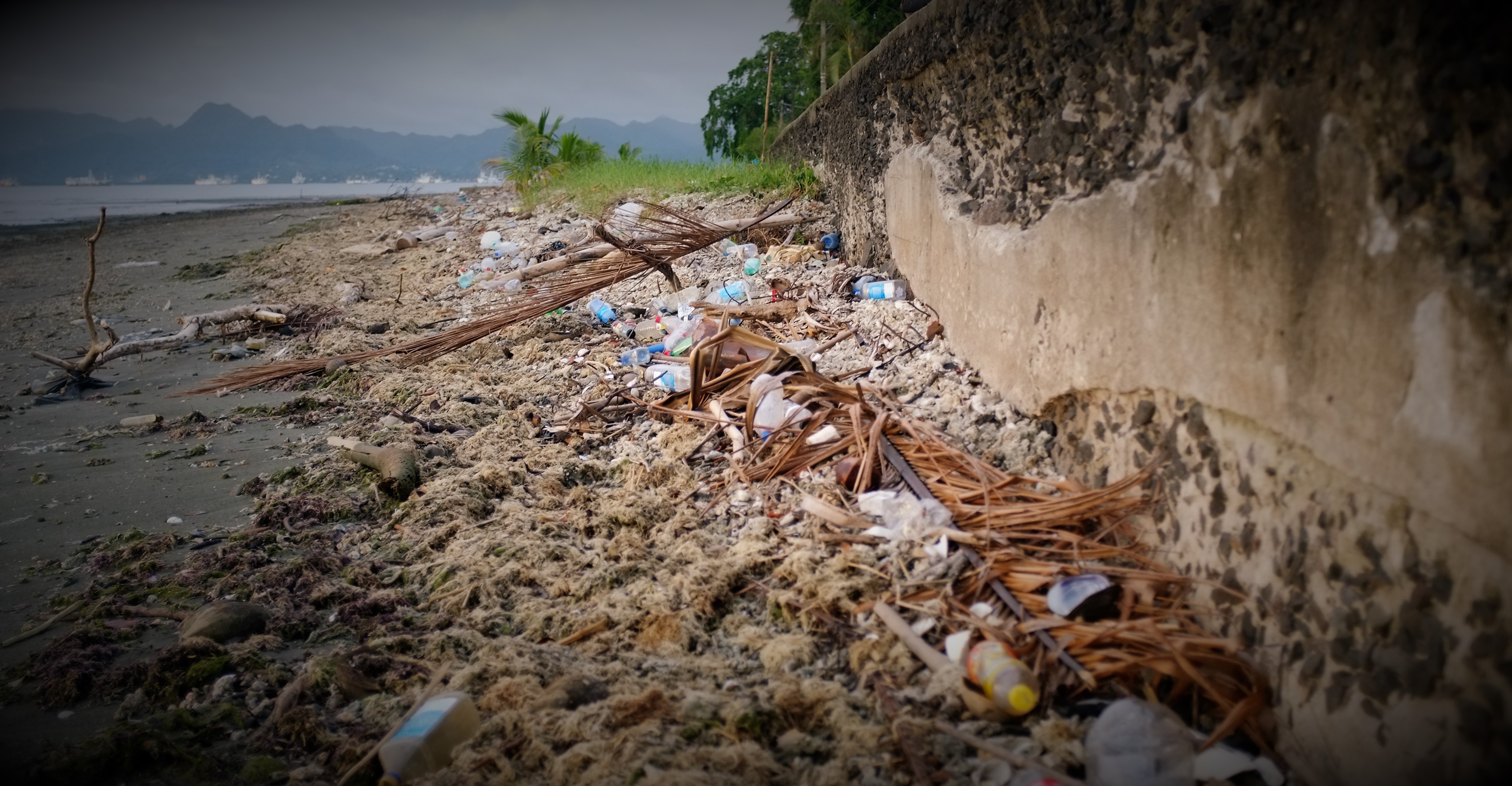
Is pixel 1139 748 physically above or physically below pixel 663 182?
below

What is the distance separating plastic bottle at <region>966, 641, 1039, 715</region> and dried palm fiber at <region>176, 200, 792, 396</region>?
359cm

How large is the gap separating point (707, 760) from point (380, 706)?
0.79 metres

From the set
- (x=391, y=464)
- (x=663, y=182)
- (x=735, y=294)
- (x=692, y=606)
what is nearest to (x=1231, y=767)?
(x=692, y=606)

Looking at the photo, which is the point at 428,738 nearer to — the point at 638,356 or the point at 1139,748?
the point at 1139,748

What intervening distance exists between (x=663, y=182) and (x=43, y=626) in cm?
698

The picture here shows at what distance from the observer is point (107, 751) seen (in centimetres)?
148

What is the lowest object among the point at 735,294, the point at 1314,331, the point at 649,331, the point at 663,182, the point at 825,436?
the point at 825,436

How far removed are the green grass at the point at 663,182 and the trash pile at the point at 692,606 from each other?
10.2 ft

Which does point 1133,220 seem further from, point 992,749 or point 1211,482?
point 992,749

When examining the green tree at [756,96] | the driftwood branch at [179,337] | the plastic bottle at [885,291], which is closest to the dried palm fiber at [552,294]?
the driftwood branch at [179,337]

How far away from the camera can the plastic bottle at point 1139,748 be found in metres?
1.28

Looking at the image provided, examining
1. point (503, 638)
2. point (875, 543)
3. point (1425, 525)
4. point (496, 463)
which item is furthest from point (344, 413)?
point (1425, 525)

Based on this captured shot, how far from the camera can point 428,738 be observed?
1480 millimetres

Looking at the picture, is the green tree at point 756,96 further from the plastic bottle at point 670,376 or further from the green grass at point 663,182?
the plastic bottle at point 670,376
